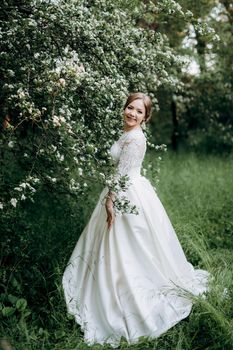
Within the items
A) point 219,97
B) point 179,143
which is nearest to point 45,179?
point 219,97

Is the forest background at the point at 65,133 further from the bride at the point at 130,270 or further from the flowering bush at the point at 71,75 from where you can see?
the bride at the point at 130,270

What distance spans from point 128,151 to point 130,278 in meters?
1.19

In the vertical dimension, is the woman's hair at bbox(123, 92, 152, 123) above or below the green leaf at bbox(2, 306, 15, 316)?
above

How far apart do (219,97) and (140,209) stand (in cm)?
1080

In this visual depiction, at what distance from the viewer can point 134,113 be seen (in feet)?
15.2

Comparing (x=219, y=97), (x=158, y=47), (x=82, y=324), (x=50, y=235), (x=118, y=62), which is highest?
(x=219, y=97)

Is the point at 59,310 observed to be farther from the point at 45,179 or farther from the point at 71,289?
the point at 45,179

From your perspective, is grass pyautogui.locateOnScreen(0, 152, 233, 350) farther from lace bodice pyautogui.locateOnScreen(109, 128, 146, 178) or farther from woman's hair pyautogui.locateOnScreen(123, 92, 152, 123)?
woman's hair pyautogui.locateOnScreen(123, 92, 152, 123)

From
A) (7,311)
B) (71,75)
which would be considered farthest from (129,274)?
(71,75)

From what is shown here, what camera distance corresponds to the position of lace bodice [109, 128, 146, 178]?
452 centimetres

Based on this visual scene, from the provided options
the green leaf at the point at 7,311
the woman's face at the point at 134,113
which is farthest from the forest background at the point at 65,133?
the woman's face at the point at 134,113

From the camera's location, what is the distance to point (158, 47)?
5.27 metres

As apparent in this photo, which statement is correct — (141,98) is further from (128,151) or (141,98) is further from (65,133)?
(65,133)

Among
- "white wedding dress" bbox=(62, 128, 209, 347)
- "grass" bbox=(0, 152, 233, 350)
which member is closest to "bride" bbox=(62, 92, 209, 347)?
"white wedding dress" bbox=(62, 128, 209, 347)
